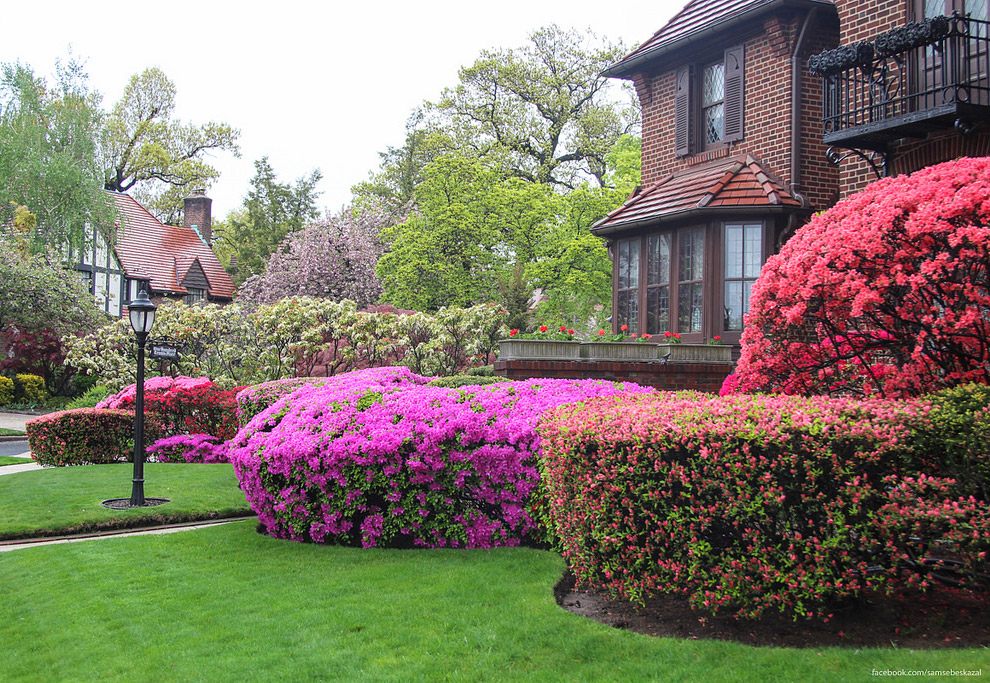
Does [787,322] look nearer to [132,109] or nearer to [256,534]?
[256,534]

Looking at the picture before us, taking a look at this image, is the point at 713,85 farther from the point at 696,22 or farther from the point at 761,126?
the point at 761,126

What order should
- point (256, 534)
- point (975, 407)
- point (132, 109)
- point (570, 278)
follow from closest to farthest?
point (975, 407), point (256, 534), point (570, 278), point (132, 109)

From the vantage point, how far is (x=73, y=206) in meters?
31.2

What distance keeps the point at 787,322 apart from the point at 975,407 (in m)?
2.45

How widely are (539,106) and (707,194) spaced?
2540 centimetres

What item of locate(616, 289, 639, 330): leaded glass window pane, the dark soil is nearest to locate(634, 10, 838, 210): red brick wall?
locate(616, 289, 639, 330): leaded glass window pane

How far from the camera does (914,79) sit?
34.2 feet

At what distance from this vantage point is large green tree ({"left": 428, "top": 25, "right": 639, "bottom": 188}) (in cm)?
3675

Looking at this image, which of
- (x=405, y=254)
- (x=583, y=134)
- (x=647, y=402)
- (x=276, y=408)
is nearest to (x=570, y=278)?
(x=405, y=254)

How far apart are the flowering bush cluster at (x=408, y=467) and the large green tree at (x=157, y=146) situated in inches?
1754

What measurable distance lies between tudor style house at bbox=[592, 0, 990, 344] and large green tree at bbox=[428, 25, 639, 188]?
21.0 metres

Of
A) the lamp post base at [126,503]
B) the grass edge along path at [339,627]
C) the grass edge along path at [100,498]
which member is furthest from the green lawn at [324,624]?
the lamp post base at [126,503]

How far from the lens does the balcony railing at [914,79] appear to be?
919 cm

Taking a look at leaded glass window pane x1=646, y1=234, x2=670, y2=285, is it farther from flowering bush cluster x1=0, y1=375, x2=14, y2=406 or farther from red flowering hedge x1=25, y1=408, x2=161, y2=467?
flowering bush cluster x1=0, y1=375, x2=14, y2=406
